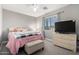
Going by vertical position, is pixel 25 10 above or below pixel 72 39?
above

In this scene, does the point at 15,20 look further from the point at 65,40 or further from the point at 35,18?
the point at 65,40

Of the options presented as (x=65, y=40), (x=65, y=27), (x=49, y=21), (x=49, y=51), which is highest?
(x=49, y=21)

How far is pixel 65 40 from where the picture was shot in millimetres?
1688

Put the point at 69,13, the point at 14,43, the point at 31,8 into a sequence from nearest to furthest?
the point at 14,43 → the point at 31,8 → the point at 69,13

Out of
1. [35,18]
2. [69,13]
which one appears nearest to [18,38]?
[35,18]

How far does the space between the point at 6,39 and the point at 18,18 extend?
426mm

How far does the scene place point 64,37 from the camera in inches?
64.6

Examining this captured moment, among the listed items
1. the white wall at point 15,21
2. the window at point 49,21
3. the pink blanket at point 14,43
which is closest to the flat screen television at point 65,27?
the window at point 49,21

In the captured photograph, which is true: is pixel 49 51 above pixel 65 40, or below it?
below

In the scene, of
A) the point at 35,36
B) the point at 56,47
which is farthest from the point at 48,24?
the point at 56,47

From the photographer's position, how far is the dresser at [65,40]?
1583mm

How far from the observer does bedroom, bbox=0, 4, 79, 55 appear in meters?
1.45

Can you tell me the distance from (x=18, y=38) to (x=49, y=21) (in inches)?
26.1

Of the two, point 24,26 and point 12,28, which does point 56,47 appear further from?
point 12,28
